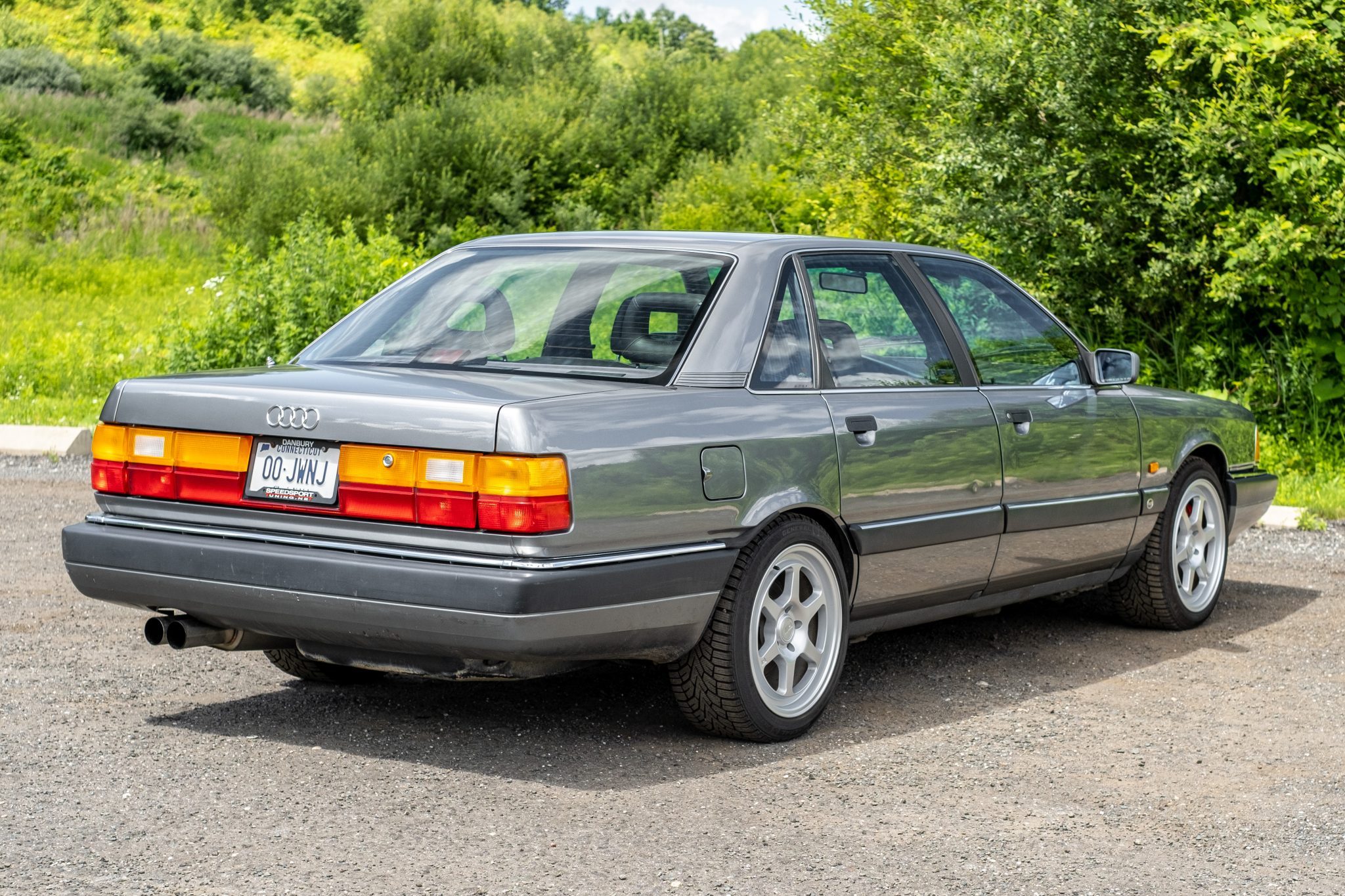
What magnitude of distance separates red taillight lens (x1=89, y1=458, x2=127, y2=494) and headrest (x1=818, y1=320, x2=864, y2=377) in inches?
88.7

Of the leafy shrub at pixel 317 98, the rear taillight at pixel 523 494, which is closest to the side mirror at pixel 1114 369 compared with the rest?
the rear taillight at pixel 523 494

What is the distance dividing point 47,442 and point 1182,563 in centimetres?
917

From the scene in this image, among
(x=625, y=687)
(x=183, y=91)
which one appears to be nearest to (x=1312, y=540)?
(x=625, y=687)

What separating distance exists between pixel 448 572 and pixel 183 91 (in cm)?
4800

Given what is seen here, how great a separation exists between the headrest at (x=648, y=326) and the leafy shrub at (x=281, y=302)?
9.64 metres

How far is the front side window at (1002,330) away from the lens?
5.96m

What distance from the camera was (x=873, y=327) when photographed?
18.3 feet

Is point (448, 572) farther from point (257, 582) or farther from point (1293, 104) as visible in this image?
point (1293, 104)

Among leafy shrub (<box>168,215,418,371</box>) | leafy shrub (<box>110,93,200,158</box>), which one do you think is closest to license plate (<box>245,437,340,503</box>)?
leafy shrub (<box>168,215,418,371</box>)

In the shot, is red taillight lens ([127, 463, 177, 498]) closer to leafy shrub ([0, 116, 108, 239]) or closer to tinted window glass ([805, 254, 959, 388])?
tinted window glass ([805, 254, 959, 388])

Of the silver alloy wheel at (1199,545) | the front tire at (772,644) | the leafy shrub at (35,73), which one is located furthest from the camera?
the leafy shrub at (35,73)

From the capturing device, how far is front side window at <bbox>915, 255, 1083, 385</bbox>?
235 inches

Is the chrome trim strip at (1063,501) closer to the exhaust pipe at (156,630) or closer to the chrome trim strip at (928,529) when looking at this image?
the chrome trim strip at (928,529)

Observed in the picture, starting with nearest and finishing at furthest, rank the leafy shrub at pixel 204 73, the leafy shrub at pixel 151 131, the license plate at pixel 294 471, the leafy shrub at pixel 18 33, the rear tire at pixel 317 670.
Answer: the license plate at pixel 294 471
the rear tire at pixel 317 670
the leafy shrub at pixel 151 131
the leafy shrub at pixel 204 73
the leafy shrub at pixel 18 33
